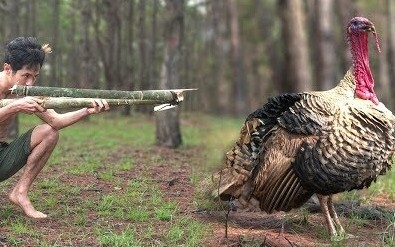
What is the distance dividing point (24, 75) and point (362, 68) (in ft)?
9.58

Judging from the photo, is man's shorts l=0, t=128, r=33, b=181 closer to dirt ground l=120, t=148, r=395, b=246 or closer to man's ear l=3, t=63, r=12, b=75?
man's ear l=3, t=63, r=12, b=75

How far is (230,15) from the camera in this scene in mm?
27547

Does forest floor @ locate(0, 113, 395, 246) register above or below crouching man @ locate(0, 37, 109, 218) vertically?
below

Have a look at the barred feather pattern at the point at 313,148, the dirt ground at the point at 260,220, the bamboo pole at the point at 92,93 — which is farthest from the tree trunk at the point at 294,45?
the bamboo pole at the point at 92,93

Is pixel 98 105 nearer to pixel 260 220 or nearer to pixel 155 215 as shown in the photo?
pixel 155 215

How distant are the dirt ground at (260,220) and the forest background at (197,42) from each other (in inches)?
76.3

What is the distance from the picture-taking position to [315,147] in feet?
16.7

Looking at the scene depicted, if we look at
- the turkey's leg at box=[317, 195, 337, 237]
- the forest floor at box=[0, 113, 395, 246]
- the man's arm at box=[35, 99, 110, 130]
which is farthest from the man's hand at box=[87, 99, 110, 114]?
the turkey's leg at box=[317, 195, 337, 237]

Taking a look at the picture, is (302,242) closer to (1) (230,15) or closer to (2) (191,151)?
(2) (191,151)

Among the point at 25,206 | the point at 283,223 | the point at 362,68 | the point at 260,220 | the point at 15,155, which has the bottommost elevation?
the point at 260,220

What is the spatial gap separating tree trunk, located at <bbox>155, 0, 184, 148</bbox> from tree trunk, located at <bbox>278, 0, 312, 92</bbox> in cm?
349

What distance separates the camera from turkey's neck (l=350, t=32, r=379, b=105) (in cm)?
549

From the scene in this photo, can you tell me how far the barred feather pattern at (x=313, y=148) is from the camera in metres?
5.07

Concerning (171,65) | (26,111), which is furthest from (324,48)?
(26,111)
